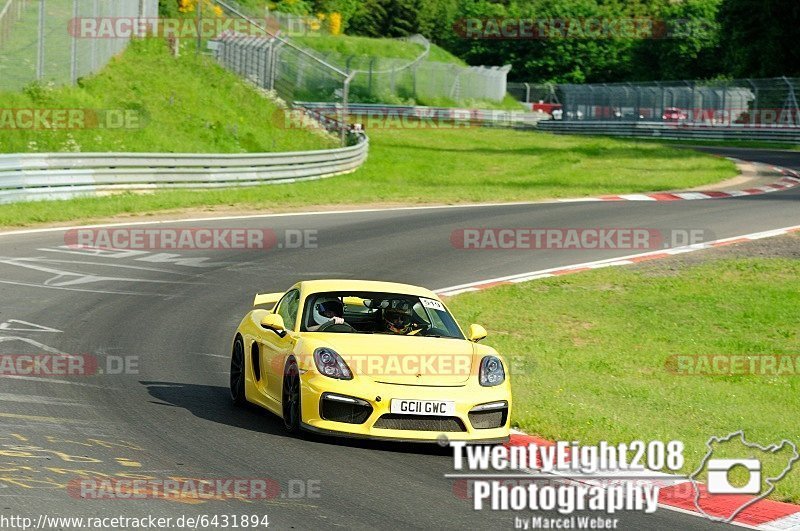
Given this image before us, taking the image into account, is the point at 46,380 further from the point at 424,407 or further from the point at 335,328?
the point at 424,407

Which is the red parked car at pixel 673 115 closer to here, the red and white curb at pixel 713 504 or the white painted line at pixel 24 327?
the white painted line at pixel 24 327

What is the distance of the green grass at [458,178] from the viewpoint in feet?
85.5

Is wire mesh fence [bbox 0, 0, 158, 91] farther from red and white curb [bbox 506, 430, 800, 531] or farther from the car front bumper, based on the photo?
red and white curb [bbox 506, 430, 800, 531]

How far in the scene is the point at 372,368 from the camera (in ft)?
31.2

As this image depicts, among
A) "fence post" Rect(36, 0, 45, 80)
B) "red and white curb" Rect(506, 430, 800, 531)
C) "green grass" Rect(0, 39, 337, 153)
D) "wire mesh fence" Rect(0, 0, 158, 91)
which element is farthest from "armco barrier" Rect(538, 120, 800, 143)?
"red and white curb" Rect(506, 430, 800, 531)

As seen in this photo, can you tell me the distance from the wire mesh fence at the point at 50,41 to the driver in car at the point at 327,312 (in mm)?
20447

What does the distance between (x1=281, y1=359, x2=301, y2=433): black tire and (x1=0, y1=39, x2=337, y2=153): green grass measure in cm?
2107

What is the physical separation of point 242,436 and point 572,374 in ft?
15.4

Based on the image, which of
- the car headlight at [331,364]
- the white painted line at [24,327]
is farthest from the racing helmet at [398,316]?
the white painted line at [24,327]

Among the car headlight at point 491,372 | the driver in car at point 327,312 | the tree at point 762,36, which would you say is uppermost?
the tree at point 762,36

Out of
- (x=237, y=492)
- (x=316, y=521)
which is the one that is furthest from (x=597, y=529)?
(x=237, y=492)

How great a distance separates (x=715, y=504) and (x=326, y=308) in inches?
152

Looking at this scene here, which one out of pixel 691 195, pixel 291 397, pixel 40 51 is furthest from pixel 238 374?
pixel 691 195

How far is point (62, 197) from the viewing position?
2536 cm
